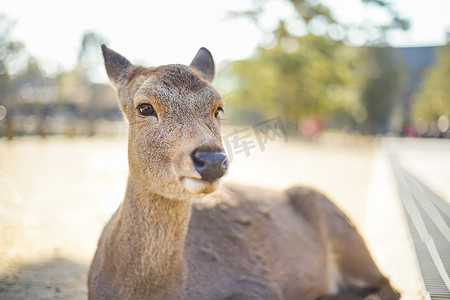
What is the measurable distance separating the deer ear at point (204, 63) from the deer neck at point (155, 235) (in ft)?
4.64

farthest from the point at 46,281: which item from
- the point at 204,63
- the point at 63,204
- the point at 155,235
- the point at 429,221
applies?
the point at 429,221

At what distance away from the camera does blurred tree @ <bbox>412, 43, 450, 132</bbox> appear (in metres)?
36.6

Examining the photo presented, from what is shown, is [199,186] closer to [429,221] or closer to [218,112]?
[218,112]

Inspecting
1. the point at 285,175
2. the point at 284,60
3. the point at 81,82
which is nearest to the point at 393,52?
the point at 284,60

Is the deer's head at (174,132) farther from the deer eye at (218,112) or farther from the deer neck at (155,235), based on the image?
the deer neck at (155,235)

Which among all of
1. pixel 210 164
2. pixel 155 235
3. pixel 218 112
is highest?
pixel 218 112

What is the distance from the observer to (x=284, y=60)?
3222cm

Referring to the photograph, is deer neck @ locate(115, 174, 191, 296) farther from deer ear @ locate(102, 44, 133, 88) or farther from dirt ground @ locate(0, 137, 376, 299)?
dirt ground @ locate(0, 137, 376, 299)

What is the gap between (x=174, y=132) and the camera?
2.83 meters

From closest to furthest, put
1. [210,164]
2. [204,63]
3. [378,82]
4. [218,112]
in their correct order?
[210,164], [218,112], [204,63], [378,82]

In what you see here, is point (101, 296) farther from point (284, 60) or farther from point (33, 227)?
point (284, 60)

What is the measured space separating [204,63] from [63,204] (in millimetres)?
5629

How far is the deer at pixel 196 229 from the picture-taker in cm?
283

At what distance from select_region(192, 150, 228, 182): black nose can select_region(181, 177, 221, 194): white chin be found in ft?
0.18
